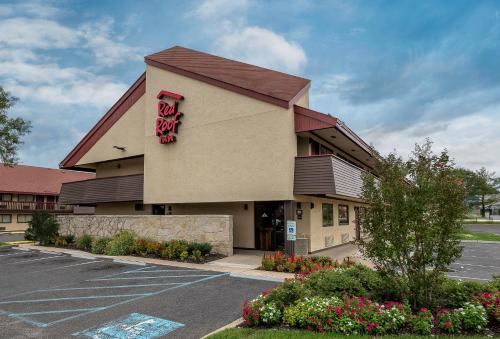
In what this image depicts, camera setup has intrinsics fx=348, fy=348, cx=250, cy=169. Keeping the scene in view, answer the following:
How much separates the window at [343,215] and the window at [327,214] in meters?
2.22

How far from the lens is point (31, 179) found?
49281 millimetres

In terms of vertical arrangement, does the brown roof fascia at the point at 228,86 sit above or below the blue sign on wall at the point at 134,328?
above

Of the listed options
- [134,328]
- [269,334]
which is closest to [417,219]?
[269,334]

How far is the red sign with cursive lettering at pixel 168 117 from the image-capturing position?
1966 centimetres

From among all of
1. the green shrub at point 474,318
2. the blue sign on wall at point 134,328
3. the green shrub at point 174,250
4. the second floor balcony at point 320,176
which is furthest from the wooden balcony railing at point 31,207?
the green shrub at point 474,318

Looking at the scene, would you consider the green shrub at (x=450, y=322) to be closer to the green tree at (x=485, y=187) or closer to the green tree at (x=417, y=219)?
the green tree at (x=417, y=219)

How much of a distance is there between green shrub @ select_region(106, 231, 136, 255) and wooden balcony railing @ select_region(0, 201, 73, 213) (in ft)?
100

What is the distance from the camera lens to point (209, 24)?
15352 mm

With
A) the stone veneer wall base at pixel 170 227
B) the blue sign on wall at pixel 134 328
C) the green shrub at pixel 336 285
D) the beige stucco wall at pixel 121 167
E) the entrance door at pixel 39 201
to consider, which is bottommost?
the blue sign on wall at pixel 134 328

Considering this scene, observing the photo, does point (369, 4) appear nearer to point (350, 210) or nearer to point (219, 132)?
point (219, 132)

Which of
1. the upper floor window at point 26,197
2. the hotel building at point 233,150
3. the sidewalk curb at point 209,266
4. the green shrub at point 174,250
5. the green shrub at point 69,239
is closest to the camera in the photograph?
the sidewalk curb at point 209,266

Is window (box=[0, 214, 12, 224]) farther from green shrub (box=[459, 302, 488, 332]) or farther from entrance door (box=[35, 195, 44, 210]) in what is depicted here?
green shrub (box=[459, 302, 488, 332])

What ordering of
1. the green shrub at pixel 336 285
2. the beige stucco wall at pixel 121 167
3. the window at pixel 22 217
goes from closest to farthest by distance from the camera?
1. the green shrub at pixel 336 285
2. the beige stucco wall at pixel 121 167
3. the window at pixel 22 217

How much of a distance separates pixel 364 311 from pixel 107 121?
75.4 ft
